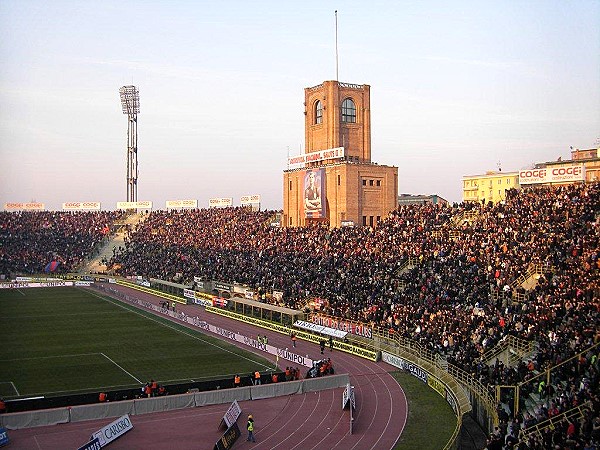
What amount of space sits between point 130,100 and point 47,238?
30.4 m

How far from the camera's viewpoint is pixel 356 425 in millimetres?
27406

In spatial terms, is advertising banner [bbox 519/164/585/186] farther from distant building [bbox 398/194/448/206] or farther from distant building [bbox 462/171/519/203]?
distant building [bbox 398/194/448/206]

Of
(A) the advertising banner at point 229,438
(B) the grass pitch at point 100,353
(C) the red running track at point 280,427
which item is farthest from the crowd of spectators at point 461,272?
(A) the advertising banner at point 229,438

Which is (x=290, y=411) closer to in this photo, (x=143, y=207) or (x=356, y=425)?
(x=356, y=425)

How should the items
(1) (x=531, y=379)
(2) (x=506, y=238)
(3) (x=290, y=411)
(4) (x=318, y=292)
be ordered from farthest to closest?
(4) (x=318, y=292)
(2) (x=506, y=238)
(3) (x=290, y=411)
(1) (x=531, y=379)

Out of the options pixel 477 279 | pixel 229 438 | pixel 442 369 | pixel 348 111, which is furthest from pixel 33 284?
pixel 229 438

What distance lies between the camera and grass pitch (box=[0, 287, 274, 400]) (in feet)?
114

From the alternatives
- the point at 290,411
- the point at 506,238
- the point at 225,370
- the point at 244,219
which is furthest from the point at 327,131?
the point at 290,411

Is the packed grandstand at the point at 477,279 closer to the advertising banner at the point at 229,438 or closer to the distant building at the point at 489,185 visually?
the advertising banner at the point at 229,438

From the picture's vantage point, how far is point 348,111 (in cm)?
7644

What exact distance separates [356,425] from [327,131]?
5133 centimetres

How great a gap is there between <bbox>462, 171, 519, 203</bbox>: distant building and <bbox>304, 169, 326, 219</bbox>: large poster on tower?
1954 inches

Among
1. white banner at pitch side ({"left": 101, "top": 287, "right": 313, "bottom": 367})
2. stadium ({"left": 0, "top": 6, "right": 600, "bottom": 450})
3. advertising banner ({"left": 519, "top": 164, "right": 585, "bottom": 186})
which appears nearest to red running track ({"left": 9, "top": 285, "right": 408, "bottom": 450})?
stadium ({"left": 0, "top": 6, "right": 600, "bottom": 450})

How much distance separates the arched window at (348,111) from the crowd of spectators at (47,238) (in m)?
45.3
